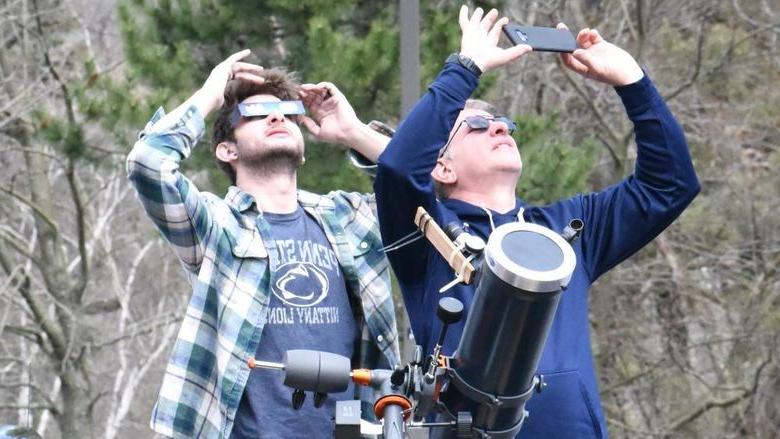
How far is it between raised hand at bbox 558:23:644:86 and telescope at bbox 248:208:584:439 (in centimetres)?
104

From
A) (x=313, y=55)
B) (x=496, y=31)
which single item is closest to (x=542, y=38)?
(x=496, y=31)

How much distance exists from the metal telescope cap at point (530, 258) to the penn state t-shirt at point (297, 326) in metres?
1.20

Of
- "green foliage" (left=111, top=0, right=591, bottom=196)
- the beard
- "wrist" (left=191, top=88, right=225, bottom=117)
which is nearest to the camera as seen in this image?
"wrist" (left=191, top=88, right=225, bottom=117)

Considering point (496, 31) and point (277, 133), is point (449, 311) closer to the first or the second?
point (496, 31)

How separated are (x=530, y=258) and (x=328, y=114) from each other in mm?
1761

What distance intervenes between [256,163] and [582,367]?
1.36 meters

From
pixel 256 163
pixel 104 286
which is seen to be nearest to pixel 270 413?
pixel 256 163

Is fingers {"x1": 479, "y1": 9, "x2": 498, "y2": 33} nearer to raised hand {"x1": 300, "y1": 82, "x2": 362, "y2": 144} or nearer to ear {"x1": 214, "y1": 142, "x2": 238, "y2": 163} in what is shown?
raised hand {"x1": 300, "y1": 82, "x2": 362, "y2": 144}

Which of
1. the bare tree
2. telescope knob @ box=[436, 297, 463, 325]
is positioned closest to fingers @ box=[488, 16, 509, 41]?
telescope knob @ box=[436, 297, 463, 325]

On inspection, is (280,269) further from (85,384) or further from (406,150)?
(85,384)

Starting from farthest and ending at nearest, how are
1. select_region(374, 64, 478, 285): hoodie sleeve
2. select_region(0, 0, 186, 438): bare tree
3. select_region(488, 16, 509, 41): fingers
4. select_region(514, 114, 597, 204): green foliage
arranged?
select_region(0, 0, 186, 438): bare tree, select_region(514, 114, 597, 204): green foliage, select_region(488, 16, 509, 41): fingers, select_region(374, 64, 478, 285): hoodie sleeve

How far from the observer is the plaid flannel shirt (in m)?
4.69

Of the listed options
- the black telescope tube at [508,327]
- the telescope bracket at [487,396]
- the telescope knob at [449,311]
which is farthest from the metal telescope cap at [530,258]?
the telescope bracket at [487,396]

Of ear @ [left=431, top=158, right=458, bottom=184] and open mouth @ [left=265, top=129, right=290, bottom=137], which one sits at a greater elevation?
ear @ [left=431, top=158, right=458, bottom=184]
